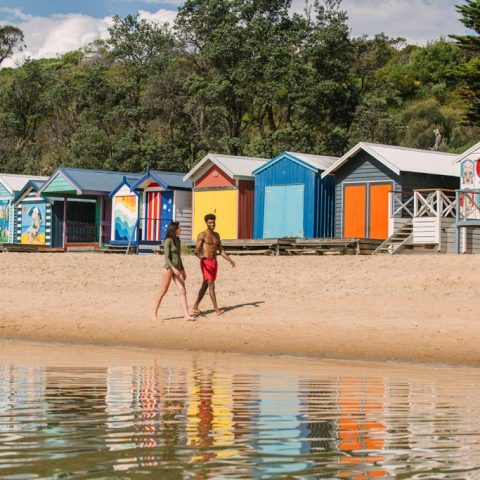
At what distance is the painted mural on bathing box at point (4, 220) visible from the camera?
4762cm

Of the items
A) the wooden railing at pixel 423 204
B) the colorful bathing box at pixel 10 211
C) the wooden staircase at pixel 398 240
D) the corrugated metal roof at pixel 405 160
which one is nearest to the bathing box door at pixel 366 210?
the wooden railing at pixel 423 204

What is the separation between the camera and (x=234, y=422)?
8.12 m

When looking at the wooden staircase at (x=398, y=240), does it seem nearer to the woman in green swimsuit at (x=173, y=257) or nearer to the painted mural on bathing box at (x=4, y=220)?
the woman in green swimsuit at (x=173, y=257)

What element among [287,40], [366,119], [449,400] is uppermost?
[287,40]

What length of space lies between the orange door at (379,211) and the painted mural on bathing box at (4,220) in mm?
20332

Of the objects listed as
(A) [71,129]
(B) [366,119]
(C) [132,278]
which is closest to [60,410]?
(C) [132,278]

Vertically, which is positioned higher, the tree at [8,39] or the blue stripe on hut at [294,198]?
the tree at [8,39]

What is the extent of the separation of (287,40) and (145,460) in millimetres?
47497

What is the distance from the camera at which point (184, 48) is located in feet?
202

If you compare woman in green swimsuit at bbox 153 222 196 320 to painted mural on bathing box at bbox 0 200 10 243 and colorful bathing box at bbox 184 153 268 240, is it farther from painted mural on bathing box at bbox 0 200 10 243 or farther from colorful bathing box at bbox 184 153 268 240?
painted mural on bathing box at bbox 0 200 10 243

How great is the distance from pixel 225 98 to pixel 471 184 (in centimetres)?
2435

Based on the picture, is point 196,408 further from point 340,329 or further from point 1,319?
point 1,319

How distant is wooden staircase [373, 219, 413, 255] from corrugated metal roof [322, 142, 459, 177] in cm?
199

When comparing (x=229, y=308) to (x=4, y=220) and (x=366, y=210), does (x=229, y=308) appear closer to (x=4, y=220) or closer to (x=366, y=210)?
(x=366, y=210)
